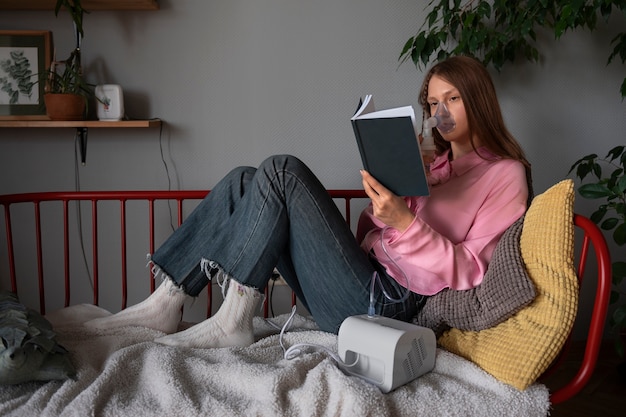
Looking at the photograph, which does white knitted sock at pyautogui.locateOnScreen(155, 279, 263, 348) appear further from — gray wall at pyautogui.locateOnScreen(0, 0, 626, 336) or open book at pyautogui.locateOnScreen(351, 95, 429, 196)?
gray wall at pyautogui.locateOnScreen(0, 0, 626, 336)

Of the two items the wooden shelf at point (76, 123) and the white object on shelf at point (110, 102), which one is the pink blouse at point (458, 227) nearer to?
the wooden shelf at point (76, 123)

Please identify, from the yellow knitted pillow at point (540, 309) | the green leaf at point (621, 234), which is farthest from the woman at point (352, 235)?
the green leaf at point (621, 234)

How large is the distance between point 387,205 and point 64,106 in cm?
129

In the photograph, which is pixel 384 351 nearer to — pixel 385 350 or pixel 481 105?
pixel 385 350

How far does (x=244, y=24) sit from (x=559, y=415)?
1661 mm

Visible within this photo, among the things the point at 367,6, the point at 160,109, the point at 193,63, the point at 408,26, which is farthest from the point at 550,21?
the point at 160,109

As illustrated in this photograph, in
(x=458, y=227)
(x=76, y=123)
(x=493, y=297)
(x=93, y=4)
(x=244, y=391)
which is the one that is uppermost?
(x=93, y=4)

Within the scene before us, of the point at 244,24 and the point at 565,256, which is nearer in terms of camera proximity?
the point at 565,256

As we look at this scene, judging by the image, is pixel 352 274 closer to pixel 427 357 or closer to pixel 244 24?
pixel 427 357

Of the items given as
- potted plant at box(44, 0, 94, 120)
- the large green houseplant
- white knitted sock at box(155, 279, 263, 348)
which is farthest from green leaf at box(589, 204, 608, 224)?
potted plant at box(44, 0, 94, 120)

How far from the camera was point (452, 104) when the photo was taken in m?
1.42

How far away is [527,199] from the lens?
4.45 feet

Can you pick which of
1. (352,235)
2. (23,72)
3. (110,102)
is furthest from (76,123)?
(352,235)

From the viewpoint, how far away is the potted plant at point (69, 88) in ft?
6.49
